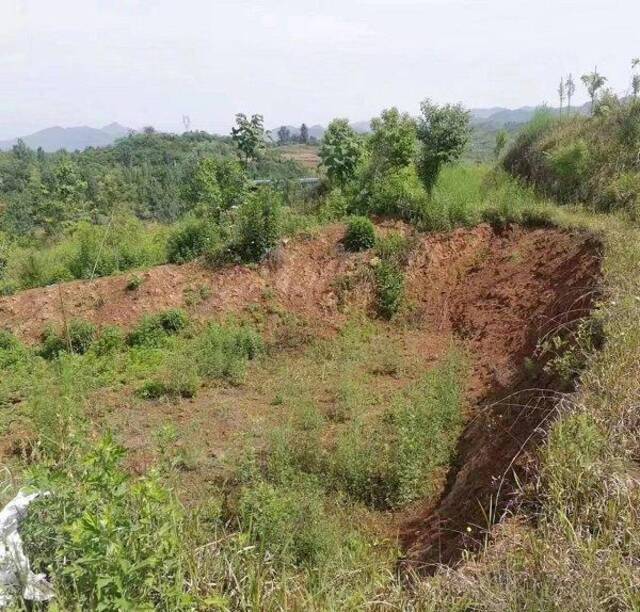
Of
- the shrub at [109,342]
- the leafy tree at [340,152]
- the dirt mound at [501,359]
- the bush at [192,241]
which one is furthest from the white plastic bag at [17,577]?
the leafy tree at [340,152]

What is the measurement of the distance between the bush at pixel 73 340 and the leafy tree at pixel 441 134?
7481 millimetres

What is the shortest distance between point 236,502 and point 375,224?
23.7 ft

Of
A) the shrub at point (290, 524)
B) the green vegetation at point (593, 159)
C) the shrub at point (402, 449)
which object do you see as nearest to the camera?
the shrub at point (290, 524)

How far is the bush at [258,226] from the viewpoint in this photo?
10.1 m

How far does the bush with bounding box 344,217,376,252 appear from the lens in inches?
412

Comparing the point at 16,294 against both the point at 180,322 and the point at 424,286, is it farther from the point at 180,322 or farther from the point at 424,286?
A: the point at 424,286

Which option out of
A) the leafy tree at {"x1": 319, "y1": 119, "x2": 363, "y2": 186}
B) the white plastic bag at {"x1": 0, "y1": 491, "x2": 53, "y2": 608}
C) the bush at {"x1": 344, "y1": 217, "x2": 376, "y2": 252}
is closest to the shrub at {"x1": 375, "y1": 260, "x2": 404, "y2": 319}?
the bush at {"x1": 344, "y1": 217, "x2": 376, "y2": 252}

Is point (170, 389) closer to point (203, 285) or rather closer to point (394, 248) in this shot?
point (203, 285)

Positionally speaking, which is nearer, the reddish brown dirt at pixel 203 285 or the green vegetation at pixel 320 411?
the green vegetation at pixel 320 411

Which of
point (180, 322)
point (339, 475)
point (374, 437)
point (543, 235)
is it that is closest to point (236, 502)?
point (339, 475)

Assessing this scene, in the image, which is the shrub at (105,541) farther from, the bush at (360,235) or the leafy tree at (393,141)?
the leafy tree at (393,141)

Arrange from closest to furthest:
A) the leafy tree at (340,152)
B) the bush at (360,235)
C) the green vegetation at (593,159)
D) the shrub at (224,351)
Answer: the shrub at (224,351) < the green vegetation at (593,159) < the bush at (360,235) < the leafy tree at (340,152)

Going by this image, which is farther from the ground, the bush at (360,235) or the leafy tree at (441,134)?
the leafy tree at (441,134)

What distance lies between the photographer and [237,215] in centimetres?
1040
